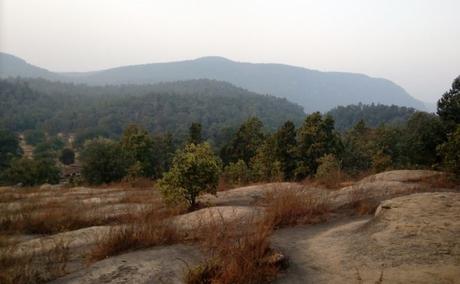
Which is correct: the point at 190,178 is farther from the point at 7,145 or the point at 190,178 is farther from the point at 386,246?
the point at 7,145

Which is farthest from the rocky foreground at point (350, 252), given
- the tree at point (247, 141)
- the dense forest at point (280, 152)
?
the tree at point (247, 141)

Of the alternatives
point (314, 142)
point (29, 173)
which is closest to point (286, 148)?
point (314, 142)

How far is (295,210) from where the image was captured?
739 centimetres

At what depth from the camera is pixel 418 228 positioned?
5.64 meters

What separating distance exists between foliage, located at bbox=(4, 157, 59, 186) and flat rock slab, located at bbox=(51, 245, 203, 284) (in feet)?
179

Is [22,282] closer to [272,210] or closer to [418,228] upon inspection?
[272,210]

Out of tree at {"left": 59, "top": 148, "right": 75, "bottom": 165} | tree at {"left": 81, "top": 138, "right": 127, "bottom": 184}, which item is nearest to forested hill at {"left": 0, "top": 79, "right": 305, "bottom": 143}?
tree at {"left": 59, "top": 148, "right": 75, "bottom": 165}

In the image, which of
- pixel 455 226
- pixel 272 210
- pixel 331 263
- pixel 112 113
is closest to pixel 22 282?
pixel 331 263

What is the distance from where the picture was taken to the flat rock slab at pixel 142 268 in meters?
4.60

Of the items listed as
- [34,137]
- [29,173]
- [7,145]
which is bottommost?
[29,173]

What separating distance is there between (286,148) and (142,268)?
3874 centimetres

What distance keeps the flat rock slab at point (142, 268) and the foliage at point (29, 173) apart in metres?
54.5

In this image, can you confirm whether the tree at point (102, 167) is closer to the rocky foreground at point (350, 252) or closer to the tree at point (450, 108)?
the tree at point (450, 108)

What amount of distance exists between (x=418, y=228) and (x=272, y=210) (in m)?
2.60
